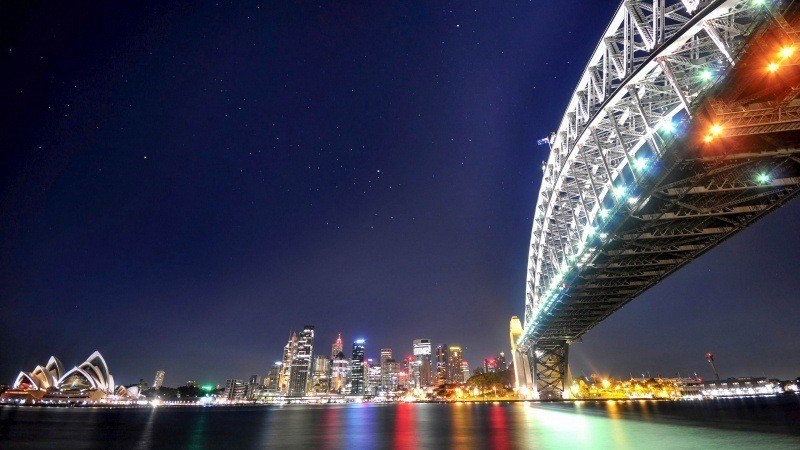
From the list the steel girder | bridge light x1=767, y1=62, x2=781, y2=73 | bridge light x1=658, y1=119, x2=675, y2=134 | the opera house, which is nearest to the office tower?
the steel girder

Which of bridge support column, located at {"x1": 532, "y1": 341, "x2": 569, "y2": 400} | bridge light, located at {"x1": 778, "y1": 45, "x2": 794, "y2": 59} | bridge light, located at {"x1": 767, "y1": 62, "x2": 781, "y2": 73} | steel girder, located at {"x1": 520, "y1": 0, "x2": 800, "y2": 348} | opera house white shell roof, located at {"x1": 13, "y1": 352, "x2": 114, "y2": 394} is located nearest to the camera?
bridge light, located at {"x1": 778, "y1": 45, "x2": 794, "y2": 59}

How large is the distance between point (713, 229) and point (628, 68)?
52.9ft

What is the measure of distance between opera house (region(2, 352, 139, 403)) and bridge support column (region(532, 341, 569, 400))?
474 feet

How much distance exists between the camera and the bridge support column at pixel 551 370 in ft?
268

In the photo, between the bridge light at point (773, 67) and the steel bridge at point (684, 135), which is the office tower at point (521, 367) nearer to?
the steel bridge at point (684, 135)

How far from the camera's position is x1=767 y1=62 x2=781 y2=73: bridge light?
14814 mm

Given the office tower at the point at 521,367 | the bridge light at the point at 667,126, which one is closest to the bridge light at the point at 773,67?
the bridge light at the point at 667,126

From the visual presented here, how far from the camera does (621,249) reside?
1229 inches

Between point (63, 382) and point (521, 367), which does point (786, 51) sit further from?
point (63, 382)

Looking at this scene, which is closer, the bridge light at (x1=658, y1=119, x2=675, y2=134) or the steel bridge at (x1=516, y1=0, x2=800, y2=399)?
the steel bridge at (x1=516, y1=0, x2=800, y2=399)

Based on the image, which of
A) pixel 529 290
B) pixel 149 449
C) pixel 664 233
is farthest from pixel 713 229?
pixel 149 449

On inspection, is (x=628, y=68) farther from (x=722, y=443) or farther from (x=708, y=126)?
(x=722, y=443)

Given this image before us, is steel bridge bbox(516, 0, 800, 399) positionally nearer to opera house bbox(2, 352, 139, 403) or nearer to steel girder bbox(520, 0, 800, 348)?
steel girder bbox(520, 0, 800, 348)

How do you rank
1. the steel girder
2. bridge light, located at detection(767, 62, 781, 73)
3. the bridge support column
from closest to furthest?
1. bridge light, located at detection(767, 62, 781, 73)
2. the steel girder
3. the bridge support column
